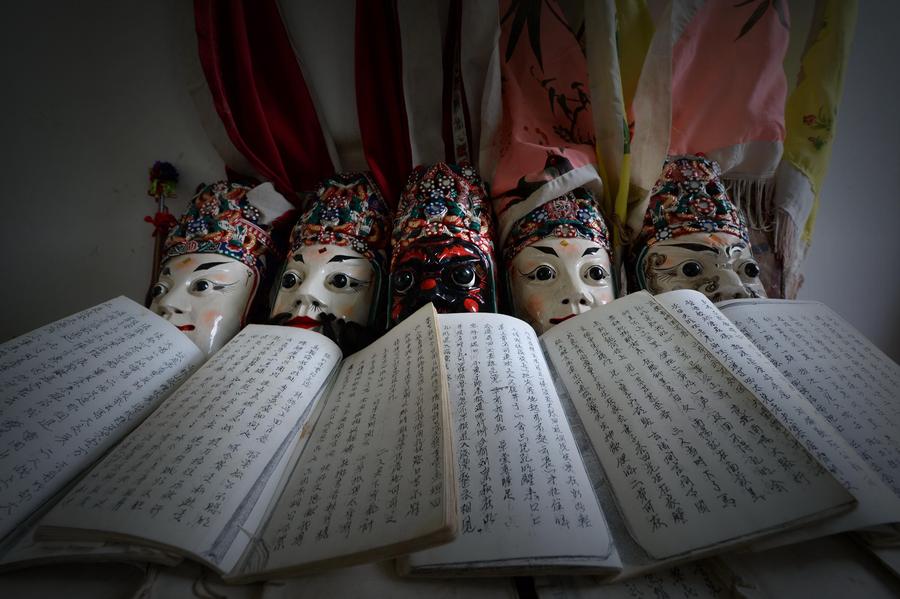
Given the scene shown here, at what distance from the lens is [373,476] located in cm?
35

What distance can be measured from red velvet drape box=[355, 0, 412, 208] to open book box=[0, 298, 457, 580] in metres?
0.57

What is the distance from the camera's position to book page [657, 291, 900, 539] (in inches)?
11.5

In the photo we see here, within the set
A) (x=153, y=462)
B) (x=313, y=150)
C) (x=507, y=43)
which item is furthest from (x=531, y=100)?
(x=153, y=462)

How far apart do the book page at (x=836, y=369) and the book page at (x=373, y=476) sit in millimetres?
481

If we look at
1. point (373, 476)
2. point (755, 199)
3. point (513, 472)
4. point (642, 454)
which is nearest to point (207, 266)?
point (373, 476)

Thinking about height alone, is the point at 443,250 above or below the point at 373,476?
above

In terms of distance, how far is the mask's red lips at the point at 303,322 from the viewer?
0.67 metres

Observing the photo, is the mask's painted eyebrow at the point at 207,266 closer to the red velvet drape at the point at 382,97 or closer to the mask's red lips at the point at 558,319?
the red velvet drape at the point at 382,97

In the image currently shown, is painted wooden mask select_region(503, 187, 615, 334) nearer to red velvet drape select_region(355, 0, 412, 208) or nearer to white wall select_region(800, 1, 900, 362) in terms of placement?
red velvet drape select_region(355, 0, 412, 208)

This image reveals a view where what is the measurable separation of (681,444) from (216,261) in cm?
89

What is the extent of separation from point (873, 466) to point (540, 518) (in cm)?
38

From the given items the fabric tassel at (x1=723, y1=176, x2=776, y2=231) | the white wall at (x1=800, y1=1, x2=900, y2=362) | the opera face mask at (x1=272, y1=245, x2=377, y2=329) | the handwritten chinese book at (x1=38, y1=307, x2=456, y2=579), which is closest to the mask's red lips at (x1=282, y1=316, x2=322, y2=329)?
the opera face mask at (x1=272, y1=245, x2=377, y2=329)

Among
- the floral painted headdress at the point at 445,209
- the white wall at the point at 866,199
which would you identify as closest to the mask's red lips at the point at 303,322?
the floral painted headdress at the point at 445,209

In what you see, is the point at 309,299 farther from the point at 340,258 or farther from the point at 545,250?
the point at 545,250
